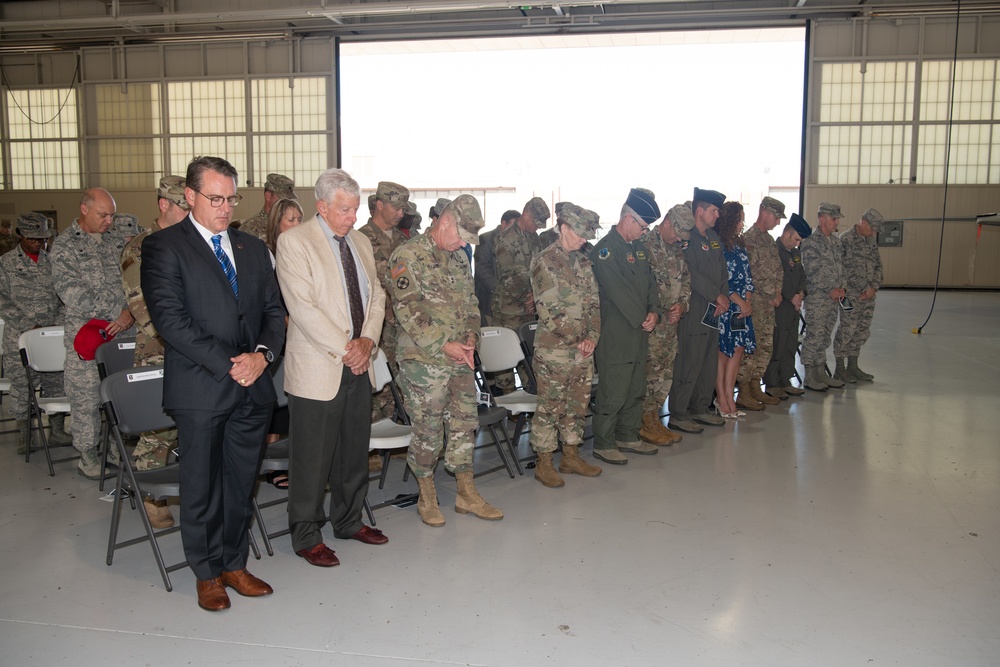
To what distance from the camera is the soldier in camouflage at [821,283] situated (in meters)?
6.88

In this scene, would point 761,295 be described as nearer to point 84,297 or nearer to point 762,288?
point 762,288

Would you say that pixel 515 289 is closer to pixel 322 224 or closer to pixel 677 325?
pixel 677 325

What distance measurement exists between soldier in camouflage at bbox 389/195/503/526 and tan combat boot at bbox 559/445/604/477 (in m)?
0.86

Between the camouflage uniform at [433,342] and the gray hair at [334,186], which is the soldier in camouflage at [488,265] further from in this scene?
the gray hair at [334,186]

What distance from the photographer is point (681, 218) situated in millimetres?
5219

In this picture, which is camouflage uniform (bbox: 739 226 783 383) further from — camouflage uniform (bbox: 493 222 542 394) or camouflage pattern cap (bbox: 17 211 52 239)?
camouflage pattern cap (bbox: 17 211 52 239)

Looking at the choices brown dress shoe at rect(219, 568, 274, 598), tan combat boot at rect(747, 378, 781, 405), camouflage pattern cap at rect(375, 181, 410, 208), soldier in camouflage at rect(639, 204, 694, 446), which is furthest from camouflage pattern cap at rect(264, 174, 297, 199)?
tan combat boot at rect(747, 378, 781, 405)

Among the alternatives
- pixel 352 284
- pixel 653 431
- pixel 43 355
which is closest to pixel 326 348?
pixel 352 284

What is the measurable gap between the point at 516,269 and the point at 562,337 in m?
2.33

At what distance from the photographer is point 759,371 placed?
6.34m

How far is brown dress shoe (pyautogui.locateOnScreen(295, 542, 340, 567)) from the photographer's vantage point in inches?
127

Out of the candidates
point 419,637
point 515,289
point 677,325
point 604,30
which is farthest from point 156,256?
point 604,30

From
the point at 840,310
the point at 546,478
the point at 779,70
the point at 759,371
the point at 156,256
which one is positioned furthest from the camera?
the point at 779,70

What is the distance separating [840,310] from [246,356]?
629cm
